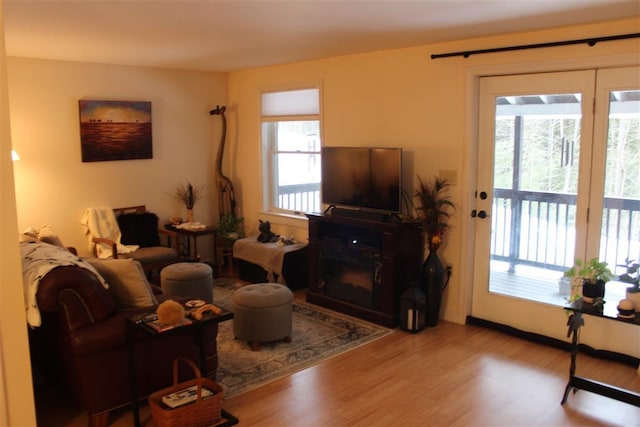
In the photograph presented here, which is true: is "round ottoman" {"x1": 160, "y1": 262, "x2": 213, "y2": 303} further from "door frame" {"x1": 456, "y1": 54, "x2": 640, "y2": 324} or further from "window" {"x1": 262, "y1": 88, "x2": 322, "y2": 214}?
"door frame" {"x1": 456, "y1": 54, "x2": 640, "y2": 324}

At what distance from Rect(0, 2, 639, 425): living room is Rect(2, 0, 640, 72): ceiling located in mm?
218

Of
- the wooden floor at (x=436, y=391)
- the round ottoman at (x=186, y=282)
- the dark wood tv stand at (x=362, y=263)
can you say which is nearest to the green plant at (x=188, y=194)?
the round ottoman at (x=186, y=282)

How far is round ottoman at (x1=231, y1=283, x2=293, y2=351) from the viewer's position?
424 centimetres

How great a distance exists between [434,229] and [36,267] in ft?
9.77

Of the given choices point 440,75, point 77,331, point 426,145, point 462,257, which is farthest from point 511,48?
point 77,331

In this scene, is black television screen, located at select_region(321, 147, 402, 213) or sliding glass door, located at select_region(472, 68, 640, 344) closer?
sliding glass door, located at select_region(472, 68, 640, 344)

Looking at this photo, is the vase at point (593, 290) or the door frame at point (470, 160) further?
the door frame at point (470, 160)

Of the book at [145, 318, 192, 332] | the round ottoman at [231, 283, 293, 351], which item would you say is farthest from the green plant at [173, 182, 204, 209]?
the book at [145, 318, 192, 332]

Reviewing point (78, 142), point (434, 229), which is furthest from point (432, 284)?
point (78, 142)

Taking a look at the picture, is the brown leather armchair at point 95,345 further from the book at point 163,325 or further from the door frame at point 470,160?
the door frame at point 470,160

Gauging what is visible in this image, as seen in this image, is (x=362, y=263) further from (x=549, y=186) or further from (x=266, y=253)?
(x=549, y=186)

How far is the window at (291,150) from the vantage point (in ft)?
20.0

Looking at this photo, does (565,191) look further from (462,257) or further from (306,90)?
(306,90)

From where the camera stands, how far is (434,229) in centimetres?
468
